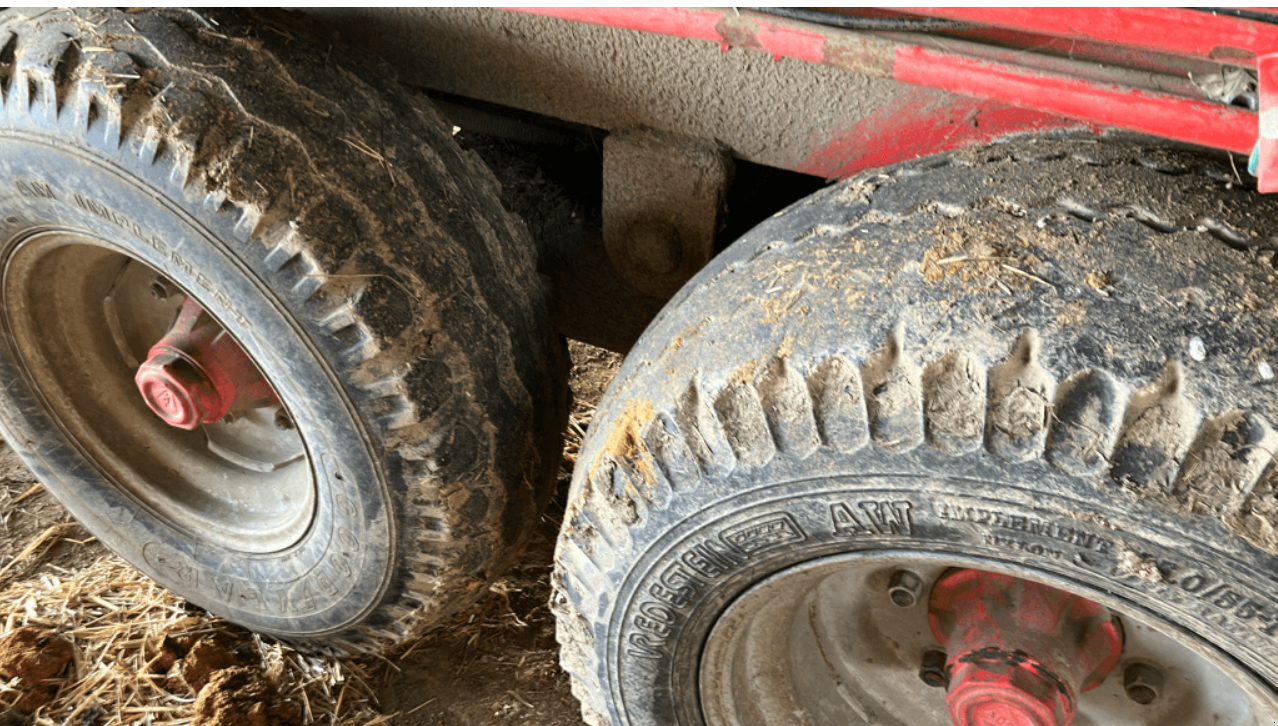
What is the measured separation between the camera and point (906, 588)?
161cm

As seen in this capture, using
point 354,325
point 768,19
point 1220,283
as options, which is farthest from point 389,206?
point 1220,283

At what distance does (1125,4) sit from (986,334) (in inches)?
14.5

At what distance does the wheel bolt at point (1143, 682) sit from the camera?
1536mm

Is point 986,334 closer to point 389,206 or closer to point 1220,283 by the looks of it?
point 1220,283

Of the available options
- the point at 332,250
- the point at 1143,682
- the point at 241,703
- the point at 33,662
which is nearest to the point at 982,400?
the point at 1143,682

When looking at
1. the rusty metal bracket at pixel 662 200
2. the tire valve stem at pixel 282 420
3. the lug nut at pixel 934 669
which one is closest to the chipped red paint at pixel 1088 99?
the rusty metal bracket at pixel 662 200

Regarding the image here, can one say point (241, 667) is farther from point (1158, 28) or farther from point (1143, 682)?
point (1158, 28)

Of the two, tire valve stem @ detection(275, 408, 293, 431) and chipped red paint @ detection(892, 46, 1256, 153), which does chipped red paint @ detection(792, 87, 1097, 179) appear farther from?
tire valve stem @ detection(275, 408, 293, 431)

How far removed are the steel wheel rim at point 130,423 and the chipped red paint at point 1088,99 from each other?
164 centimetres

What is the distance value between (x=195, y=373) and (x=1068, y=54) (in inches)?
69.1

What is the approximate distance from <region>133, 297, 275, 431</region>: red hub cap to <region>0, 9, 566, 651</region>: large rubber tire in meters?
0.27

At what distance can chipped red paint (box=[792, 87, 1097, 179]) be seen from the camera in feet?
4.59

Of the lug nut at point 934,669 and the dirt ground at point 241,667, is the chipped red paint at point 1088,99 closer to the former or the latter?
the lug nut at point 934,669

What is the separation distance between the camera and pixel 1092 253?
1131 mm
